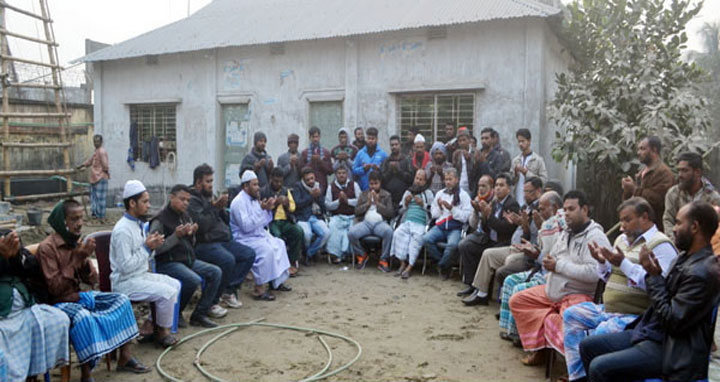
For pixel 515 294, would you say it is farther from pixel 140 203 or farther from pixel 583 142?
pixel 583 142

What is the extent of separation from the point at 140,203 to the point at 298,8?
31.6ft

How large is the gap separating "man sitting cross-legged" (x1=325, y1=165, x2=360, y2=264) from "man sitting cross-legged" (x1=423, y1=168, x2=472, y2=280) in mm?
1341

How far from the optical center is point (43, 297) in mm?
3793

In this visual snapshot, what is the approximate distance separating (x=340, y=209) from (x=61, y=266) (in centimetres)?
471

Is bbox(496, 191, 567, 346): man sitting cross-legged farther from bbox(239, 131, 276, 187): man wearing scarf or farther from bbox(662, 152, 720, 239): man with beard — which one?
bbox(239, 131, 276, 187): man wearing scarf

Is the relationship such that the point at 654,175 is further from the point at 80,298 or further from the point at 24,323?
the point at 24,323

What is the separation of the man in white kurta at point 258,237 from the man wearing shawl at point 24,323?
2739 millimetres

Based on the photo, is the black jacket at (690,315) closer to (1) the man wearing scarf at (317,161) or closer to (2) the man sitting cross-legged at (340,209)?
(2) the man sitting cross-legged at (340,209)

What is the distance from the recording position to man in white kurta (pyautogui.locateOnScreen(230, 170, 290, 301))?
20.7ft

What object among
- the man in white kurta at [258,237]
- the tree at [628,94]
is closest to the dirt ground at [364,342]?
the man in white kurta at [258,237]

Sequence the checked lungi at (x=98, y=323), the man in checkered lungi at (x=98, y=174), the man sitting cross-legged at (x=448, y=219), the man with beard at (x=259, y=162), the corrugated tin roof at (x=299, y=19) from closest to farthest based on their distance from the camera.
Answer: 1. the checked lungi at (x=98, y=323)
2. the man sitting cross-legged at (x=448, y=219)
3. the man with beard at (x=259, y=162)
4. the corrugated tin roof at (x=299, y=19)
5. the man in checkered lungi at (x=98, y=174)

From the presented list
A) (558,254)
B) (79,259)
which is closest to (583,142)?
(558,254)

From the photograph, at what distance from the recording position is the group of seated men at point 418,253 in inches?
117

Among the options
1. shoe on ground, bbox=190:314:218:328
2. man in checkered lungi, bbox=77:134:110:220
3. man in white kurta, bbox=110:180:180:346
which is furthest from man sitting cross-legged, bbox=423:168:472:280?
man in checkered lungi, bbox=77:134:110:220
